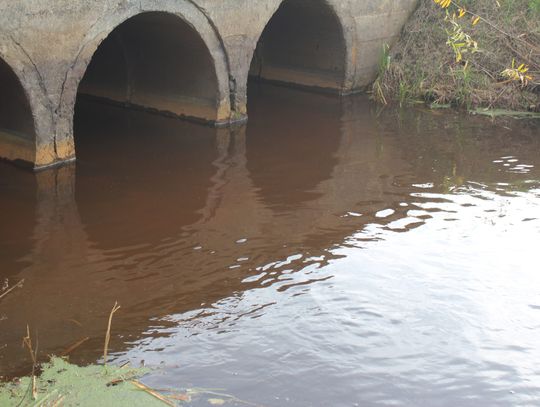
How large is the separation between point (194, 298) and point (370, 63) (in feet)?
23.3

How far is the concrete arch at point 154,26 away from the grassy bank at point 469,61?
2805mm

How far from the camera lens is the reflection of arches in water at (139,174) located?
293 inches

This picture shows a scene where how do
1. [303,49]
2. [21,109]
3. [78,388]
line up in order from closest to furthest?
[78,388] < [21,109] < [303,49]

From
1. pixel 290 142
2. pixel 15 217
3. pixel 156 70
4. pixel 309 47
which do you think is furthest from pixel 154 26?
pixel 15 217

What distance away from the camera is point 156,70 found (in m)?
10.8

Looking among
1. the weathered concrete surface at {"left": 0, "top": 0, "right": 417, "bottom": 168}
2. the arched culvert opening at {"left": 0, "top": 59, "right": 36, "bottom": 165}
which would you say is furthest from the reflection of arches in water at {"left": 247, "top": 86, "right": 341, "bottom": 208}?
the arched culvert opening at {"left": 0, "top": 59, "right": 36, "bottom": 165}

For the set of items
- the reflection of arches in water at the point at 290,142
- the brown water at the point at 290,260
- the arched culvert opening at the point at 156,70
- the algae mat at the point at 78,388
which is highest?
the arched culvert opening at the point at 156,70

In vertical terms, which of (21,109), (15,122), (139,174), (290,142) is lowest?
(139,174)

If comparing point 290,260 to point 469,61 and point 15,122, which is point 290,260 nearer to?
point 15,122

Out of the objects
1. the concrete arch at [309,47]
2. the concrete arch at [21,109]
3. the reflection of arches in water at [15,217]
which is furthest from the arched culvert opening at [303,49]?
the reflection of arches in water at [15,217]

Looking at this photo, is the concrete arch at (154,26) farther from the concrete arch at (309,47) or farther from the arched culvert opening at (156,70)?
the concrete arch at (309,47)

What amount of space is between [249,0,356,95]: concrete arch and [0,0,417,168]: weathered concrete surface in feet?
0.05

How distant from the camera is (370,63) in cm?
1232

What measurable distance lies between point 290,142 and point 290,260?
350cm
